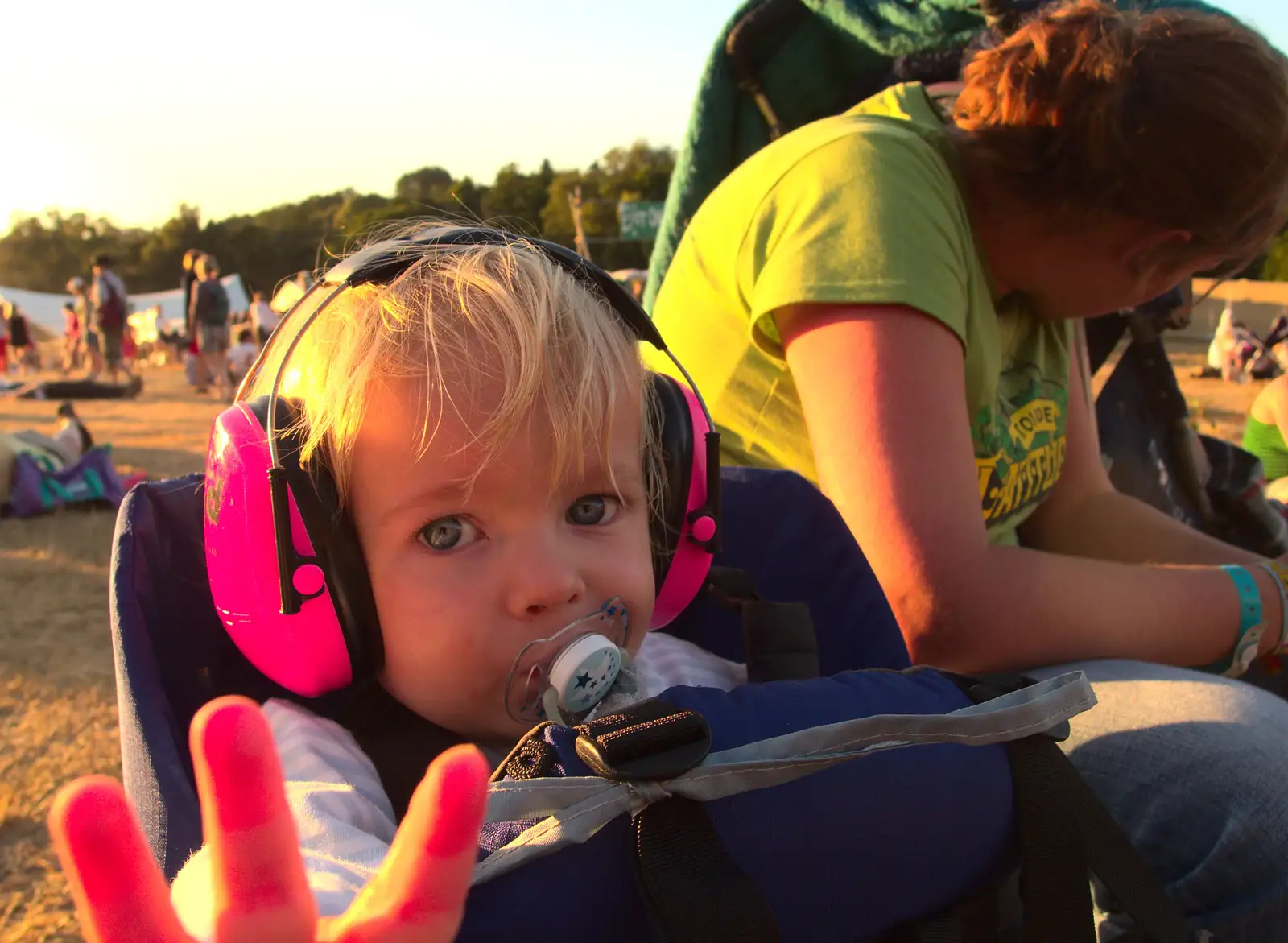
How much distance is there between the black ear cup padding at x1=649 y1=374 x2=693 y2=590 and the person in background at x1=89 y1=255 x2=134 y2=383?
11920 mm

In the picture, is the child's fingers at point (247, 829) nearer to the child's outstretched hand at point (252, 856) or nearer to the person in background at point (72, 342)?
the child's outstretched hand at point (252, 856)

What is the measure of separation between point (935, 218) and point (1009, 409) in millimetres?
401

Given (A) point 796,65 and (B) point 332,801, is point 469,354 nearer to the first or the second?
(B) point 332,801

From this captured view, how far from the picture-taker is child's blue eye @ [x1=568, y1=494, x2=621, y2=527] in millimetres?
1012

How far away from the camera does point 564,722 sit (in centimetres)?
93

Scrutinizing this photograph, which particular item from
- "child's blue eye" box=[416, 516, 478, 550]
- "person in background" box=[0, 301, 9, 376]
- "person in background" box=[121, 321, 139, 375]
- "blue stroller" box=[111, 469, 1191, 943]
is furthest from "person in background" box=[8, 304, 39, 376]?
"child's blue eye" box=[416, 516, 478, 550]

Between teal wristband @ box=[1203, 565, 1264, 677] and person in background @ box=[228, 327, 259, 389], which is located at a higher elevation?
teal wristband @ box=[1203, 565, 1264, 677]

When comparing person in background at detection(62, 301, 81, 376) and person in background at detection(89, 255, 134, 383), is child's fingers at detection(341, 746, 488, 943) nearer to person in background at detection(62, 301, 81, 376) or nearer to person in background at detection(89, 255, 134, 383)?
person in background at detection(89, 255, 134, 383)

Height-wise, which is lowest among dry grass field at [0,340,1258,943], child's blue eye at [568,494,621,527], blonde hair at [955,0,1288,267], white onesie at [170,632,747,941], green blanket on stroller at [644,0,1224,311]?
dry grass field at [0,340,1258,943]

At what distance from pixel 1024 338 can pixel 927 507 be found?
0.66 meters

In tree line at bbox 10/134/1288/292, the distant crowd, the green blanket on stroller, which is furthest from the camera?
tree line at bbox 10/134/1288/292

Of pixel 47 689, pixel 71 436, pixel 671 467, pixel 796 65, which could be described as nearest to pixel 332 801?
pixel 671 467

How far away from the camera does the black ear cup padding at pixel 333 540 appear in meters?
0.93

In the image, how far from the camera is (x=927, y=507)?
4.23 feet
